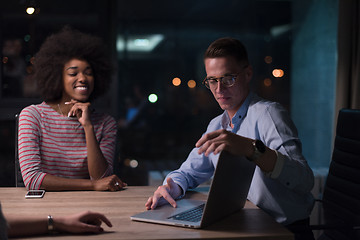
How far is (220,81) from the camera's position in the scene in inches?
75.1

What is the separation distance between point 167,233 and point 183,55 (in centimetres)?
281

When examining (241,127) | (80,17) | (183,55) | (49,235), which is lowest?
(49,235)

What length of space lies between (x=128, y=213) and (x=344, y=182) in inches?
43.9

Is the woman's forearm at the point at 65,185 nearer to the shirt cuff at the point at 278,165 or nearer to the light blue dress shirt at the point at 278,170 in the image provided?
the light blue dress shirt at the point at 278,170

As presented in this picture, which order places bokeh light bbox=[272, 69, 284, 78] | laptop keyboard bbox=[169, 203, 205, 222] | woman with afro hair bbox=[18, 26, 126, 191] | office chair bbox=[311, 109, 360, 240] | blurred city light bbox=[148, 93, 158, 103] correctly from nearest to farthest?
1. laptop keyboard bbox=[169, 203, 205, 222]
2. office chair bbox=[311, 109, 360, 240]
3. woman with afro hair bbox=[18, 26, 126, 191]
4. blurred city light bbox=[148, 93, 158, 103]
5. bokeh light bbox=[272, 69, 284, 78]

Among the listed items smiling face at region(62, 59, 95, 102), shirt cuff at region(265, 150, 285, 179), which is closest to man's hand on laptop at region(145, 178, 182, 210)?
shirt cuff at region(265, 150, 285, 179)

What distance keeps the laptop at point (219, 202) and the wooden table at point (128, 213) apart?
2cm

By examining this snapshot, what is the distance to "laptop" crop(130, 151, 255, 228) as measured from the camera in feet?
4.44

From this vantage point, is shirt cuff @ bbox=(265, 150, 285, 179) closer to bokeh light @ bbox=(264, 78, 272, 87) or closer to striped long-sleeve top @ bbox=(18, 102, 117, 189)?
striped long-sleeve top @ bbox=(18, 102, 117, 189)

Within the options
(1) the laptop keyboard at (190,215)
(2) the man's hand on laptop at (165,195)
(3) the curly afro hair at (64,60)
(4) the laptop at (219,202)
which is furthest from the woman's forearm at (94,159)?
(1) the laptop keyboard at (190,215)

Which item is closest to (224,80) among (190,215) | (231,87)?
(231,87)

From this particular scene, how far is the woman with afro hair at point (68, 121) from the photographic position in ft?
7.52

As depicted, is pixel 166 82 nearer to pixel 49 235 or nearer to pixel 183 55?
pixel 183 55

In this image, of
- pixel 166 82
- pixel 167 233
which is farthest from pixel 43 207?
pixel 166 82
